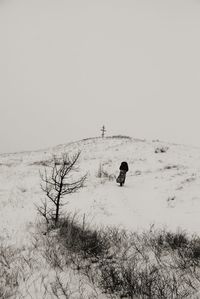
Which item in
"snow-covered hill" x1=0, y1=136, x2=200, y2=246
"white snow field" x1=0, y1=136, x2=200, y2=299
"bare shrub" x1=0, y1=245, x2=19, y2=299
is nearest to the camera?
"bare shrub" x1=0, y1=245, x2=19, y2=299

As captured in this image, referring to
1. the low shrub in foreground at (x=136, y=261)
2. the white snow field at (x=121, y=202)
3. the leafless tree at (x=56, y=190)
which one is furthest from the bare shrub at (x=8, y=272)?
the leafless tree at (x=56, y=190)

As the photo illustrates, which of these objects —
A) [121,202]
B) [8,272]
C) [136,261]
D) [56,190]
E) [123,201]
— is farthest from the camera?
[123,201]

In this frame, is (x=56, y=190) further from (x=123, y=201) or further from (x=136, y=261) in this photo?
(x=123, y=201)

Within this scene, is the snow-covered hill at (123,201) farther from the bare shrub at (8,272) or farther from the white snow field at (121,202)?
the bare shrub at (8,272)

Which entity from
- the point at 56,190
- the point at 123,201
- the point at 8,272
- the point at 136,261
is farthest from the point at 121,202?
the point at 8,272

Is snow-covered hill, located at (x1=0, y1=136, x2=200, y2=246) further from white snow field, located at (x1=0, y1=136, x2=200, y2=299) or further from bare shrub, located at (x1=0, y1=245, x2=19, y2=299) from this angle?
bare shrub, located at (x1=0, y1=245, x2=19, y2=299)

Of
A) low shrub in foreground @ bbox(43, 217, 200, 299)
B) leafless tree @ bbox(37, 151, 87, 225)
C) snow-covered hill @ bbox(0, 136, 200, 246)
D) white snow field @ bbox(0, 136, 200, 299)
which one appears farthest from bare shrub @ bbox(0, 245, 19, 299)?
leafless tree @ bbox(37, 151, 87, 225)

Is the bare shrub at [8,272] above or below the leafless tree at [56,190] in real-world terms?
below

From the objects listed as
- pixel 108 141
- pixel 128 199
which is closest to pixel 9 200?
pixel 128 199

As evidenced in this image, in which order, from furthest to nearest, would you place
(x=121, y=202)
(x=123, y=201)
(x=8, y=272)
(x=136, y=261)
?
(x=123, y=201), (x=121, y=202), (x=136, y=261), (x=8, y=272)

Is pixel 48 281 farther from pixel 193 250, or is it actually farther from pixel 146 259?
pixel 193 250

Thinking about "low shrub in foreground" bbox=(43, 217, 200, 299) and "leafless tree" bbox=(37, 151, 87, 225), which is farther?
"leafless tree" bbox=(37, 151, 87, 225)

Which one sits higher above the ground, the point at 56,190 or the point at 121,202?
the point at 56,190

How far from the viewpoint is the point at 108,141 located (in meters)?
31.3
